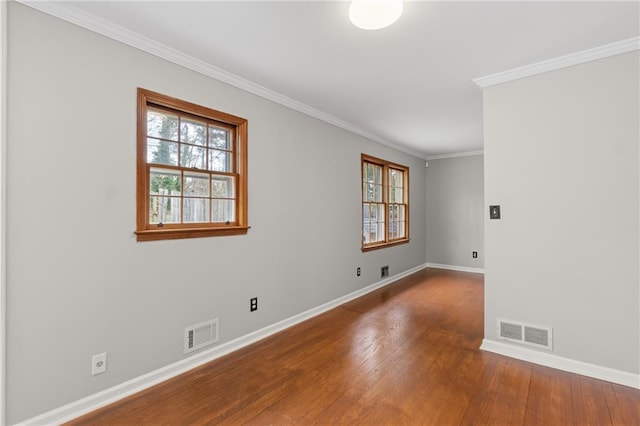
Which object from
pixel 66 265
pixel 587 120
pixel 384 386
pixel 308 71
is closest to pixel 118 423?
pixel 66 265

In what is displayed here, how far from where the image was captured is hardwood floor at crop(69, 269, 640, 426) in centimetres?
198

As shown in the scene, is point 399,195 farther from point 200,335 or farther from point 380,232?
point 200,335

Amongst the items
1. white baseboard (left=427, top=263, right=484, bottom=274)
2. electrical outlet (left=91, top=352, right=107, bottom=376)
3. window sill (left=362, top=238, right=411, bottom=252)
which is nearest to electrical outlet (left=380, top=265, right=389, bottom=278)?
window sill (left=362, top=238, right=411, bottom=252)

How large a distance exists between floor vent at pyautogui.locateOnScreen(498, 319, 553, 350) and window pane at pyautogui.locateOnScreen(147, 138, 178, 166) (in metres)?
3.24

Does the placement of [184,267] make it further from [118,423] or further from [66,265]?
[118,423]

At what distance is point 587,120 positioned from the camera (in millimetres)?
2502

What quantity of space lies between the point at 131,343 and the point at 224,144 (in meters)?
1.82

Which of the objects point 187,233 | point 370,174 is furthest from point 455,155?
point 187,233

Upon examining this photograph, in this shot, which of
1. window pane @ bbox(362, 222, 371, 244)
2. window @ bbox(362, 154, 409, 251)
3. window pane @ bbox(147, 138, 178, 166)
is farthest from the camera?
window @ bbox(362, 154, 409, 251)

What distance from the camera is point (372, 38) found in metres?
2.29

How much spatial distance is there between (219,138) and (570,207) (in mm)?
3110

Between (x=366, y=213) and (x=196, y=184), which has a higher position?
(x=196, y=184)

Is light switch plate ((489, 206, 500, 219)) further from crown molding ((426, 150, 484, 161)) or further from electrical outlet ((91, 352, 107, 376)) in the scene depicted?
crown molding ((426, 150, 484, 161))

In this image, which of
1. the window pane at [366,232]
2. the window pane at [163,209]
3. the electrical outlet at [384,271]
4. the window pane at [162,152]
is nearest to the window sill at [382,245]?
the window pane at [366,232]
